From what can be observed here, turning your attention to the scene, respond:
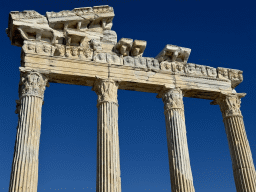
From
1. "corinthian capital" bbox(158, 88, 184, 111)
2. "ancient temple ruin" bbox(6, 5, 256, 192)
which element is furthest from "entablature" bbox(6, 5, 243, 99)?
"corinthian capital" bbox(158, 88, 184, 111)

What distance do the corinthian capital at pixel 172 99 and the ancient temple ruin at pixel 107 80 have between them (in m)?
0.06

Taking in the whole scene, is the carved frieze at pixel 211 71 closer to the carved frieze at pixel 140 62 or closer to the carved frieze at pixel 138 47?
the carved frieze at pixel 140 62

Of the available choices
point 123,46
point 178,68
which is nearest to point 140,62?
point 123,46

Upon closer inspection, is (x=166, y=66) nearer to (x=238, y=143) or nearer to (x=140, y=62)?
(x=140, y=62)

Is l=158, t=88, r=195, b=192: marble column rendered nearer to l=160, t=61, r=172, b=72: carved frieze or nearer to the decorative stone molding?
l=160, t=61, r=172, b=72: carved frieze

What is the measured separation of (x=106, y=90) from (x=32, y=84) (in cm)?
428

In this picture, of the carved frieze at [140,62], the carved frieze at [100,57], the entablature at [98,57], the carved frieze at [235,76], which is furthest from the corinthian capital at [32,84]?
the carved frieze at [235,76]

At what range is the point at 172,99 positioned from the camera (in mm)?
22391

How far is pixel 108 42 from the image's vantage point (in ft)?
76.7

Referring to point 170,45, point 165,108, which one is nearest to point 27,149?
point 165,108

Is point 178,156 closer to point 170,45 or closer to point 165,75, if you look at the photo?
point 165,75

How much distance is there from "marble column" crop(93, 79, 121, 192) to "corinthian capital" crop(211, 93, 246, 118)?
298 inches

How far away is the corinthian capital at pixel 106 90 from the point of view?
68.6 ft

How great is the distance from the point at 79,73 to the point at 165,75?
5694 mm
